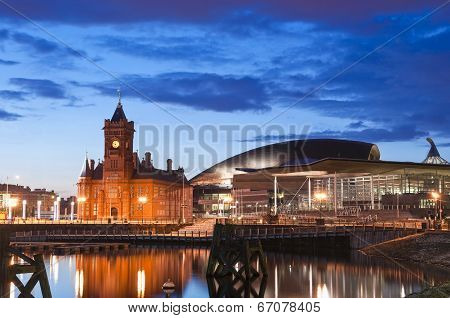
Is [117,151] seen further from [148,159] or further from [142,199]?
[148,159]

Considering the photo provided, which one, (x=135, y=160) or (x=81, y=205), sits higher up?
(x=135, y=160)

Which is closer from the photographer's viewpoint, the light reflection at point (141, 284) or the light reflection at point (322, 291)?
the light reflection at point (322, 291)

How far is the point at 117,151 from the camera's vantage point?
11200 cm

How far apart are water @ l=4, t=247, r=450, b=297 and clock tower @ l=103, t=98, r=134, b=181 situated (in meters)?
54.3

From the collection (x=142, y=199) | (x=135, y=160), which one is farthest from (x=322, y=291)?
(x=135, y=160)

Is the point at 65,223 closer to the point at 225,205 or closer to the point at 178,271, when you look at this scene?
the point at 178,271

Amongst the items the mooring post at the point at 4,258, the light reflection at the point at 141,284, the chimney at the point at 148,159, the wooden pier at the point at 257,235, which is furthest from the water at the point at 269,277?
the chimney at the point at 148,159

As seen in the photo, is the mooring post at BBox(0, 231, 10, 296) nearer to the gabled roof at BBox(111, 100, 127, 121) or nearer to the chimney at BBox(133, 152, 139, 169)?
the gabled roof at BBox(111, 100, 127, 121)

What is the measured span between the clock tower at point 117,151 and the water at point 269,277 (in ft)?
178

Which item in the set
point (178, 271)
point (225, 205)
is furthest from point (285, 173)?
point (225, 205)

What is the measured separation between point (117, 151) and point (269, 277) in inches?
2931

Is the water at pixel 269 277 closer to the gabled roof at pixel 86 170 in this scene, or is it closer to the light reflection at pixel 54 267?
the light reflection at pixel 54 267

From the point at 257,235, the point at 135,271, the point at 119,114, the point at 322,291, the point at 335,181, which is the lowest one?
the point at 322,291

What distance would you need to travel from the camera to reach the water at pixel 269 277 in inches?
1449
